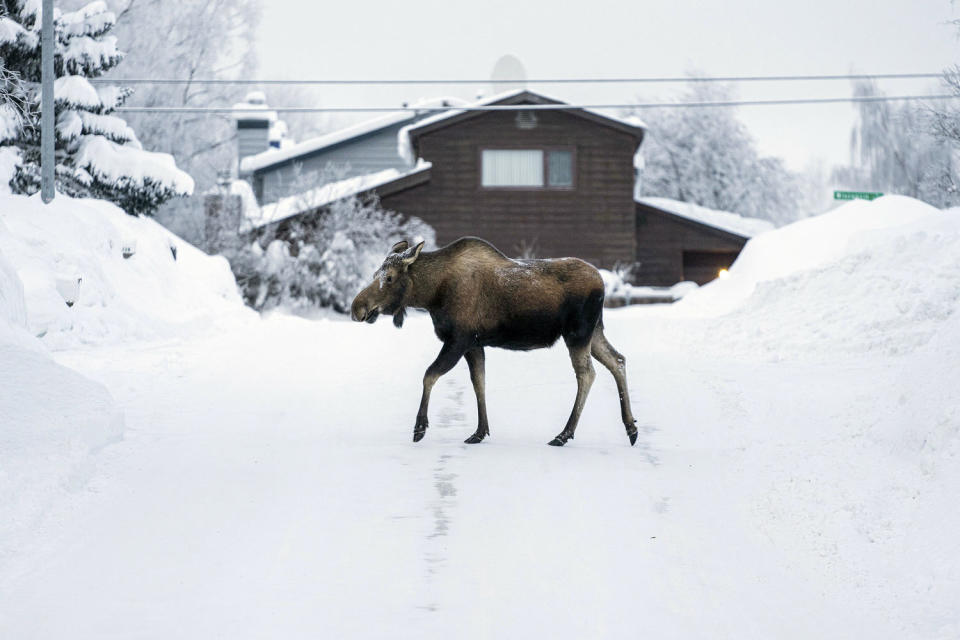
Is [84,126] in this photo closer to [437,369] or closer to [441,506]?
[437,369]

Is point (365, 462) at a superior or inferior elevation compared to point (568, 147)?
inferior

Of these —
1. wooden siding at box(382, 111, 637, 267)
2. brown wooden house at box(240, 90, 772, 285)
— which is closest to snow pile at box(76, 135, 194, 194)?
brown wooden house at box(240, 90, 772, 285)

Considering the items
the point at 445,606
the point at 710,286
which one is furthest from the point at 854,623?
the point at 710,286

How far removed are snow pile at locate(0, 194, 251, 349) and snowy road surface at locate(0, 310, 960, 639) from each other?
512cm

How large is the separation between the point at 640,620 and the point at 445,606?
0.99 metres

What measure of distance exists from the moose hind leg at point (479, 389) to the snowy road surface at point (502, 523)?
144 mm

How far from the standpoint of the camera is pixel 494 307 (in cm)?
1107

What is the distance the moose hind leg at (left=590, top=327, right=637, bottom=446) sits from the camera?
11.0 m

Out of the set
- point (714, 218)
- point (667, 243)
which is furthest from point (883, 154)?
point (667, 243)

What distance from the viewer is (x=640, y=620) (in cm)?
626

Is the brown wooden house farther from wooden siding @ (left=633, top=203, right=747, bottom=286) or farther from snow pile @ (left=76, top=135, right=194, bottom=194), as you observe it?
snow pile @ (left=76, top=135, right=194, bottom=194)

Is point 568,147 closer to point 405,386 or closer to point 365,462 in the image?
point 405,386

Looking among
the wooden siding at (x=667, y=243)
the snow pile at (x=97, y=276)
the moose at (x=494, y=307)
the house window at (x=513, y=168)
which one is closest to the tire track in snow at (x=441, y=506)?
the moose at (x=494, y=307)

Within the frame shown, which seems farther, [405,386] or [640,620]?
[405,386]
